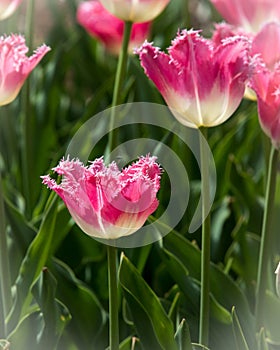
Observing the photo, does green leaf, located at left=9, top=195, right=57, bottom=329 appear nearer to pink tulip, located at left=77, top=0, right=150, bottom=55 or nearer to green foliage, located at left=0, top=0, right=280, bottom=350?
green foliage, located at left=0, top=0, right=280, bottom=350

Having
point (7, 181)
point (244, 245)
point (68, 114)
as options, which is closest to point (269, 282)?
point (244, 245)

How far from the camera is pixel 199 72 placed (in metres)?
0.59

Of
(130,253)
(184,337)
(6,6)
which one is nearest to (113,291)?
(184,337)

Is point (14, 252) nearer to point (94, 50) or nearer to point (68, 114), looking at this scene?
point (68, 114)

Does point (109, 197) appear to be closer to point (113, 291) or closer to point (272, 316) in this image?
point (113, 291)

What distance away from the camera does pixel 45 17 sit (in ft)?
5.06

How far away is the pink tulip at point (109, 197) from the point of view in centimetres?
53

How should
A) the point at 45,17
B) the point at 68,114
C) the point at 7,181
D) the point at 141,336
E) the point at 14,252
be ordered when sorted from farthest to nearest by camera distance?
1. the point at 45,17
2. the point at 68,114
3. the point at 7,181
4. the point at 14,252
5. the point at 141,336

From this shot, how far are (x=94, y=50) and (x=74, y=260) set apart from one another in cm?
57

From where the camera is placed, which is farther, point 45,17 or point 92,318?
point 45,17

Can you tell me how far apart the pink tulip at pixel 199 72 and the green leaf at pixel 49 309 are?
0.17m

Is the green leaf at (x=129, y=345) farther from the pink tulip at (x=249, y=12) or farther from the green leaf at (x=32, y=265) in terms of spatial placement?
the pink tulip at (x=249, y=12)

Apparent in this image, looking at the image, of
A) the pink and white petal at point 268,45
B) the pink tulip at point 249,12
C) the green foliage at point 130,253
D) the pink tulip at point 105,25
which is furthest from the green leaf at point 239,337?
the pink tulip at point 105,25

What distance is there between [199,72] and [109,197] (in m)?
0.12
